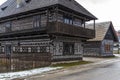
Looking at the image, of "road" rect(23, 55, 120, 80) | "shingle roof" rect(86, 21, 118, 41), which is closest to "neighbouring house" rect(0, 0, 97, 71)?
"road" rect(23, 55, 120, 80)

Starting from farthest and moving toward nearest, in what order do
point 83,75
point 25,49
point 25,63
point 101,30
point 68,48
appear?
point 101,30, point 25,49, point 68,48, point 25,63, point 83,75

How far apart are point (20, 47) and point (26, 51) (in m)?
1.55

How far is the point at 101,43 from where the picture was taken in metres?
35.5

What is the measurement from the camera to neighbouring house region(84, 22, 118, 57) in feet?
117

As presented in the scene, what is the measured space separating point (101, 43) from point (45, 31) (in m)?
17.5

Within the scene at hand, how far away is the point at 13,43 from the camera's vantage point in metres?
27.2

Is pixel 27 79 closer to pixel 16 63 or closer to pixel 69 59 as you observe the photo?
pixel 16 63

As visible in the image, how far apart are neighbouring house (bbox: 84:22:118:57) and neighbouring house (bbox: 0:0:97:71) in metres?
9.08

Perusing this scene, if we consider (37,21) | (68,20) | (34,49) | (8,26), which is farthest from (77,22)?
(8,26)

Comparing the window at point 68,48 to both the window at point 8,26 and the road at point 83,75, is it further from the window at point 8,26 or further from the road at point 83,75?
the window at point 8,26

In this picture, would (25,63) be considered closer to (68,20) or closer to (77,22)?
(68,20)

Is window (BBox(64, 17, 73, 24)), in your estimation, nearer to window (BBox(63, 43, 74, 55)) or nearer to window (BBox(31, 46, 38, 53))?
window (BBox(63, 43, 74, 55))

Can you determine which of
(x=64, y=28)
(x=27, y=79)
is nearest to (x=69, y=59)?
(x=64, y=28)

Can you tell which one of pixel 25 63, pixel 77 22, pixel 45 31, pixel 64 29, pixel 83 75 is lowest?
pixel 83 75
